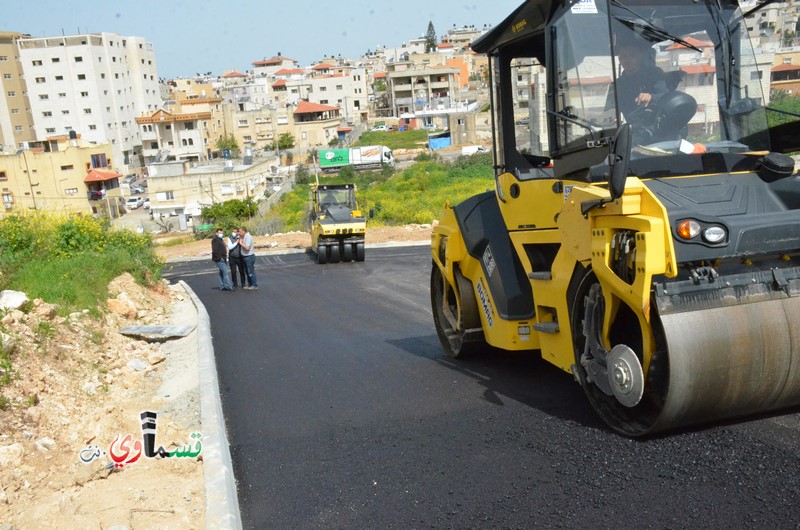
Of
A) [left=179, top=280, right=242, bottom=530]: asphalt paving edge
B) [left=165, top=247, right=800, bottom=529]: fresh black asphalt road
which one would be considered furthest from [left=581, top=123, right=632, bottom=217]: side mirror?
[left=179, top=280, right=242, bottom=530]: asphalt paving edge

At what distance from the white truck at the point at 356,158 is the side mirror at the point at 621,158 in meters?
57.0

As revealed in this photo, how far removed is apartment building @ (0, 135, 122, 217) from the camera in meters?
53.2

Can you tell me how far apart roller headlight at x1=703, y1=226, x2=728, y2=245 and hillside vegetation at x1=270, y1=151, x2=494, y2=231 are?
1145 inches

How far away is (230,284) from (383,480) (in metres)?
13.6

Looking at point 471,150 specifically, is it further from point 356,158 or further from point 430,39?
point 430,39

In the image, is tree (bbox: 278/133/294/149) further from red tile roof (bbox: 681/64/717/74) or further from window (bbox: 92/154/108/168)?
red tile roof (bbox: 681/64/717/74)

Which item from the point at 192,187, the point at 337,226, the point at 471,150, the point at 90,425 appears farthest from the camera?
the point at 471,150

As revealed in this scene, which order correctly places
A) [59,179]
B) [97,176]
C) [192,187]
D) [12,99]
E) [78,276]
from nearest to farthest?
[78,276]
[192,187]
[59,179]
[97,176]
[12,99]

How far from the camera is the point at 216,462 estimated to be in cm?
513

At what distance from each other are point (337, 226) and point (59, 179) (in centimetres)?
4014

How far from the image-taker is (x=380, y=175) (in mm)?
55000

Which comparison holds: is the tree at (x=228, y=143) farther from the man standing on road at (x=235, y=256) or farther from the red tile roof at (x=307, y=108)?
the man standing on road at (x=235, y=256)

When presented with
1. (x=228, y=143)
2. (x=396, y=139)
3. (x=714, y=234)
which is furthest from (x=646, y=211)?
(x=228, y=143)

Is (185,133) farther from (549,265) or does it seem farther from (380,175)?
(549,265)
